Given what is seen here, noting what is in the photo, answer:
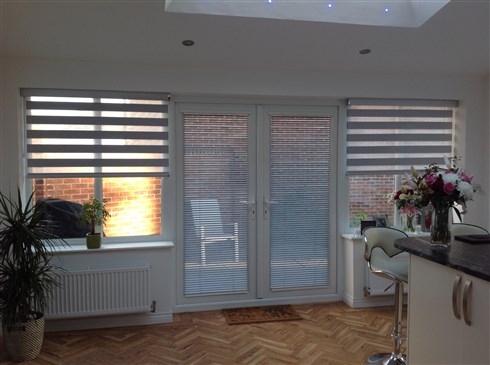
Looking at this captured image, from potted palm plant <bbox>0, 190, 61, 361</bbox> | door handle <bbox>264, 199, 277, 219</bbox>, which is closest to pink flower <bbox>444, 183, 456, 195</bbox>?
door handle <bbox>264, 199, 277, 219</bbox>

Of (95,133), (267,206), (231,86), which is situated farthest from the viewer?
(267,206)

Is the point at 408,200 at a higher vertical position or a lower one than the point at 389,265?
higher

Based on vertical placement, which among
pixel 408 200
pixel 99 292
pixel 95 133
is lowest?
pixel 99 292

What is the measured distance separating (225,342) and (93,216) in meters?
1.64

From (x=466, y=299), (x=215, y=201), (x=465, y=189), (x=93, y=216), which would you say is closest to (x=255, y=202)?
(x=215, y=201)

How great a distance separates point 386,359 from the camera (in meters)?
3.16

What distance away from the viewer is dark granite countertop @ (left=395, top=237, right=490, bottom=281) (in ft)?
6.34

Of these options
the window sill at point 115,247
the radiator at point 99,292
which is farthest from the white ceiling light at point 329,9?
the radiator at point 99,292

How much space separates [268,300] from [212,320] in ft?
2.22

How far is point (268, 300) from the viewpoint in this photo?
4402mm

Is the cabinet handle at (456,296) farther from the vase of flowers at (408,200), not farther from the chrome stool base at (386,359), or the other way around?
the chrome stool base at (386,359)

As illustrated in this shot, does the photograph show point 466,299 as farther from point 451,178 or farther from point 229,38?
point 229,38

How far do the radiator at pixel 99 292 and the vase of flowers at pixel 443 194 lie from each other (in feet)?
8.15

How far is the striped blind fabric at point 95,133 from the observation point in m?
3.82
